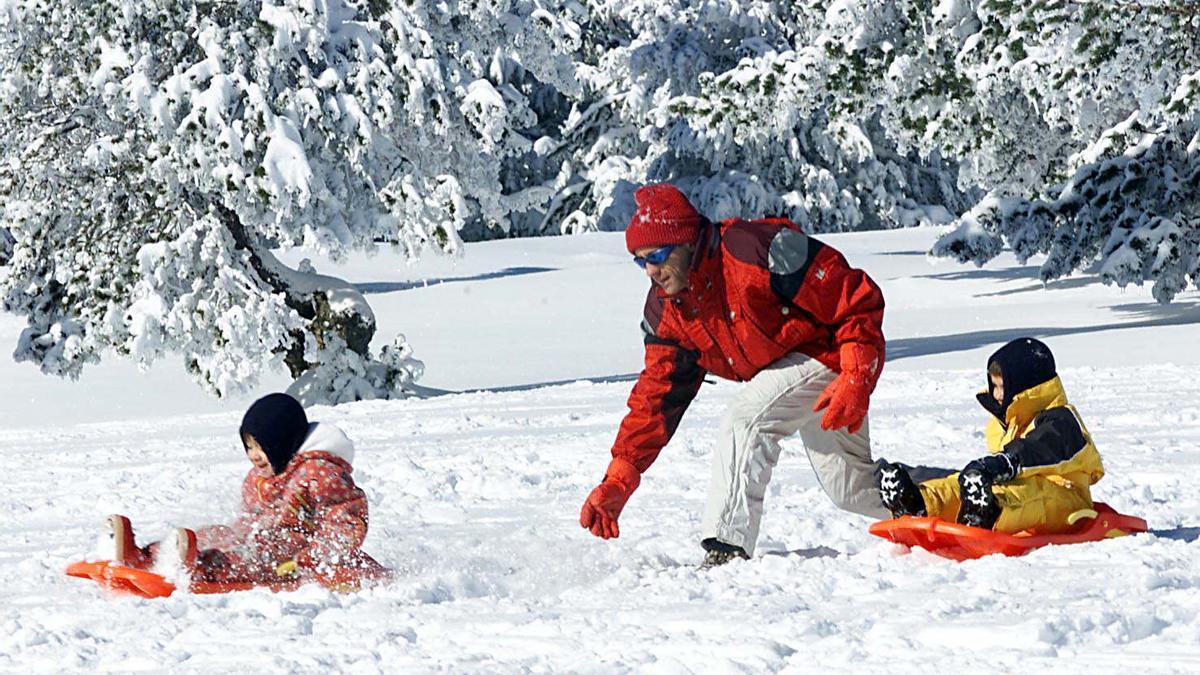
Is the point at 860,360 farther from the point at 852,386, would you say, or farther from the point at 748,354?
the point at 748,354

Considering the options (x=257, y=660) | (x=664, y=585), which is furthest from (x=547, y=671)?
(x=664, y=585)

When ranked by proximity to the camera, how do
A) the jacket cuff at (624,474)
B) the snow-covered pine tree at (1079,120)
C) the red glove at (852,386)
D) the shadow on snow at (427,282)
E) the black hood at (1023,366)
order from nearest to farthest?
the red glove at (852,386) < the jacket cuff at (624,474) < the black hood at (1023,366) < the snow-covered pine tree at (1079,120) < the shadow on snow at (427,282)

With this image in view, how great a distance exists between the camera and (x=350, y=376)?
15820 mm

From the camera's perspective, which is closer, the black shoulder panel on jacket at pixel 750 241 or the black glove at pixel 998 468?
the black shoulder panel on jacket at pixel 750 241

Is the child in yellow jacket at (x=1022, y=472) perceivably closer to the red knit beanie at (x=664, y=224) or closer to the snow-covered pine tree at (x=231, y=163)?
the red knit beanie at (x=664, y=224)

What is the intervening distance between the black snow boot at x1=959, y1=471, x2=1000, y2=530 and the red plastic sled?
63 mm

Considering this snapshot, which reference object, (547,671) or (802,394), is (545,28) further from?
(547,671)

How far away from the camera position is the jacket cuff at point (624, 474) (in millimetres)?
5594

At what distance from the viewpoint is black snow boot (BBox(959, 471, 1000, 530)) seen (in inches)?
217

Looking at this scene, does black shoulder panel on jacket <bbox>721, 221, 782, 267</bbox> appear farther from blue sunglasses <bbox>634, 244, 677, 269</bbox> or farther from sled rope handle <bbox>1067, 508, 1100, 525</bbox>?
sled rope handle <bbox>1067, 508, 1100, 525</bbox>

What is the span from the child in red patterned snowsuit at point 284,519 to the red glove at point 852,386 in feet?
5.46

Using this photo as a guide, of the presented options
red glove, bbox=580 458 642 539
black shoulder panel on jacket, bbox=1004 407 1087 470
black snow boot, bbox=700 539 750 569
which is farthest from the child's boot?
black shoulder panel on jacket, bbox=1004 407 1087 470

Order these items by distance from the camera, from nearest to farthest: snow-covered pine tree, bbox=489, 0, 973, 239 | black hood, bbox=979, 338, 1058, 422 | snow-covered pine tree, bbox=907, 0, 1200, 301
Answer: black hood, bbox=979, 338, 1058, 422, snow-covered pine tree, bbox=907, 0, 1200, 301, snow-covered pine tree, bbox=489, 0, 973, 239

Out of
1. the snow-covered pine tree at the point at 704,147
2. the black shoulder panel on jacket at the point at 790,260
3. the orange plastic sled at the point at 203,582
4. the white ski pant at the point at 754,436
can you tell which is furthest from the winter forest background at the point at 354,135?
the snow-covered pine tree at the point at 704,147
